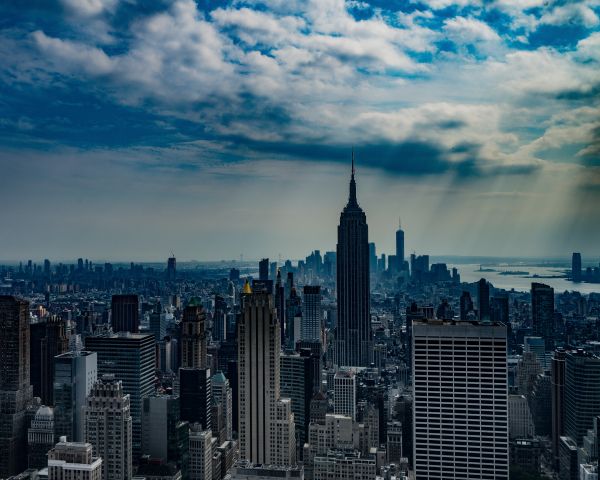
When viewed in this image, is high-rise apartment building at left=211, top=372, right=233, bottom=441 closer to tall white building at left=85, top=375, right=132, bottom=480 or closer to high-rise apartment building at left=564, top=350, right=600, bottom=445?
tall white building at left=85, top=375, right=132, bottom=480

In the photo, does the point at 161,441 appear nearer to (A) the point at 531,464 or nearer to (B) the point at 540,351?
(A) the point at 531,464

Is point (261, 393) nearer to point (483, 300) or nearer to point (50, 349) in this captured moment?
point (50, 349)

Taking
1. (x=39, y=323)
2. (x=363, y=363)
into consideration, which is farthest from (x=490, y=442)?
(x=363, y=363)

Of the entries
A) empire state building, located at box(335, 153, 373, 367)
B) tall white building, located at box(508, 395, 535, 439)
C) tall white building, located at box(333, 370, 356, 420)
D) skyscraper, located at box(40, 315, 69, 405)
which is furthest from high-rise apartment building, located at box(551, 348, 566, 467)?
skyscraper, located at box(40, 315, 69, 405)

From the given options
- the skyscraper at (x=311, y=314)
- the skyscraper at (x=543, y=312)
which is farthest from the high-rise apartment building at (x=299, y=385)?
the skyscraper at (x=311, y=314)

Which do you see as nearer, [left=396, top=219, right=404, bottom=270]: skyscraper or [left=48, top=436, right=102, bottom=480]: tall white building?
[left=48, top=436, right=102, bottom=480]: tall white building

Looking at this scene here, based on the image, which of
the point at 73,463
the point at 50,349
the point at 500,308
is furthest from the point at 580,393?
the point at 50,349
